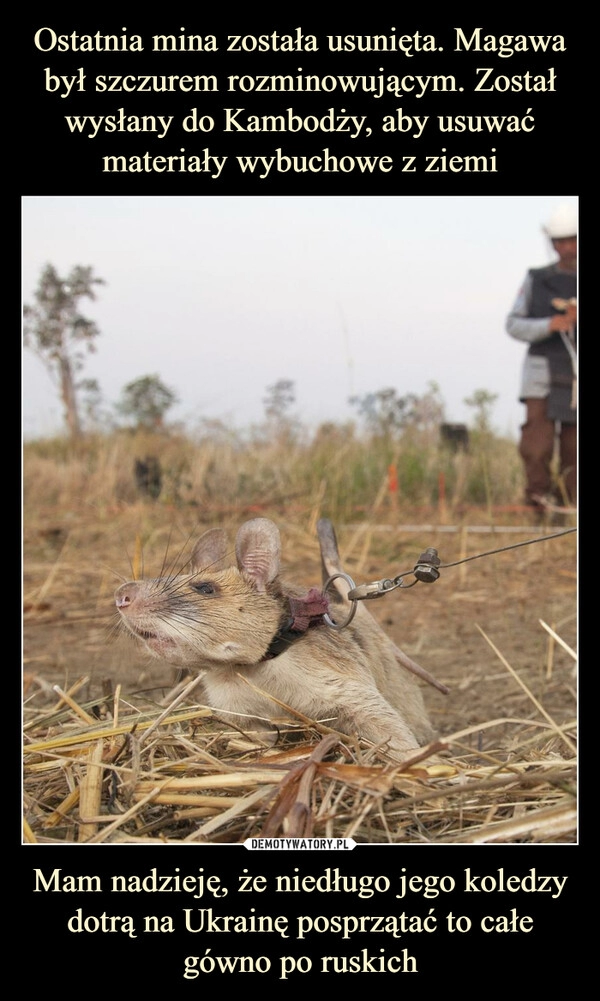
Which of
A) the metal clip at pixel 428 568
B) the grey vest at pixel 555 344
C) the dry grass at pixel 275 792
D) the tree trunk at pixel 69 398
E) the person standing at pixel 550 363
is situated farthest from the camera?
the tree trunk at pixel 69 398

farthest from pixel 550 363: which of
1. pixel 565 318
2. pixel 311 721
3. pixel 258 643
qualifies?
pixel 311 721

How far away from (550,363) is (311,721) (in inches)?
284

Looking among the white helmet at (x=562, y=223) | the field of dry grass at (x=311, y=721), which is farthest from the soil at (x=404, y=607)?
the white helmet at (x=562, y=223)

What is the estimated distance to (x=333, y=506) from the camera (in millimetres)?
9336

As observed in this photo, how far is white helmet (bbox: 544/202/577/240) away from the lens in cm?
891

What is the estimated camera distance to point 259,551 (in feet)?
10.6

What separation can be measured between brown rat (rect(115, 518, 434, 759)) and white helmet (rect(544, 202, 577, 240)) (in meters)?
6.92

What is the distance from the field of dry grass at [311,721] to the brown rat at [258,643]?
0.39ft

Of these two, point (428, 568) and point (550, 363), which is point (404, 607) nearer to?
point (550, 363)

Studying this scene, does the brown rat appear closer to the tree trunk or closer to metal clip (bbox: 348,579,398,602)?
metal clip (bbox: 348,579,398,602)

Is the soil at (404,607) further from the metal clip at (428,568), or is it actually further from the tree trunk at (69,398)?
the tree trunk at (69,398)

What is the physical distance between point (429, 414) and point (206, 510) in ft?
12.2

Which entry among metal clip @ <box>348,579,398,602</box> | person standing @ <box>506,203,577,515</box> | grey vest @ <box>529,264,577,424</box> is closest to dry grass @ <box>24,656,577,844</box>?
metal clip @ <box>348,579,398,602</box>

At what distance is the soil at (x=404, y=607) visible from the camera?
4.93 metres
